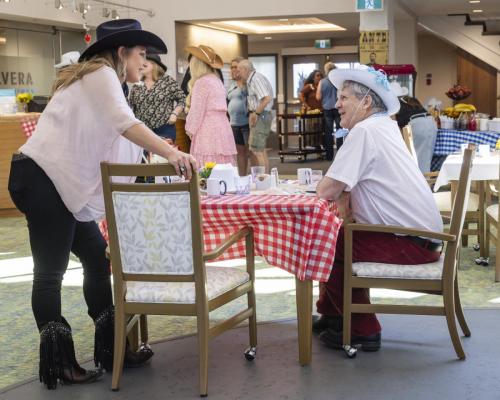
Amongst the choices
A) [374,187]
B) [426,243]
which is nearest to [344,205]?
[374,187]

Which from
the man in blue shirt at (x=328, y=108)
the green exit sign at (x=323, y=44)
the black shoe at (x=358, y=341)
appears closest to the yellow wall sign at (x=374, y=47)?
the man in blue shirt at (x=328, y=108)

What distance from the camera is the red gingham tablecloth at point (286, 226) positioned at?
3527mm

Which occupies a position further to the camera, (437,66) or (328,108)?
(437,66)

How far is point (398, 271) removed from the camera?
3664 mm

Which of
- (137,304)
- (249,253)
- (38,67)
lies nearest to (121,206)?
(137,304)

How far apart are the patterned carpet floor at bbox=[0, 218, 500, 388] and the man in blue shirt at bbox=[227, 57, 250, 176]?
13.4 ft

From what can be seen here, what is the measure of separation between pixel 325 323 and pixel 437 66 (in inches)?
769

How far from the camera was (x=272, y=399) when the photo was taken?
3330 mm

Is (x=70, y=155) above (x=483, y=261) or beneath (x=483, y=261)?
above

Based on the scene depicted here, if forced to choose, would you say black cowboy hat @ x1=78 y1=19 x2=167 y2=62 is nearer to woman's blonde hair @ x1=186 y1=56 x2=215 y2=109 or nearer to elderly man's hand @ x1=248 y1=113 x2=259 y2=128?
woman's blonde hair @ x1=186 y1=56 x2=215 y2=109

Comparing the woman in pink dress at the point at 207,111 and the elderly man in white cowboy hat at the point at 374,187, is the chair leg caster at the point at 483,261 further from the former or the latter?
the woman in pink dress at the point at 207,111

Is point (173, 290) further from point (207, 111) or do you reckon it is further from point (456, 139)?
point (456, 139)

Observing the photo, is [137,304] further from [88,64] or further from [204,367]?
[88,64]

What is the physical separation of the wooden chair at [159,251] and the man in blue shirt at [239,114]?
6690 mm
